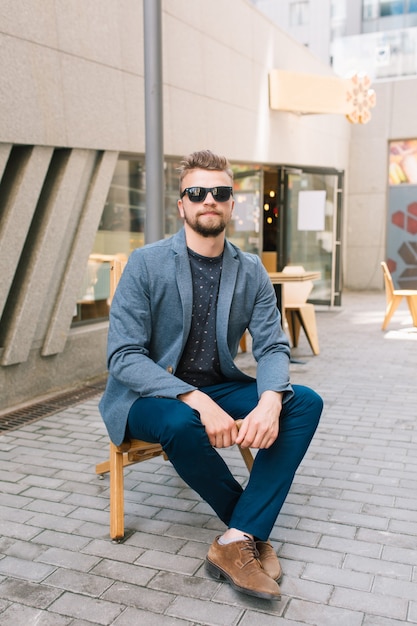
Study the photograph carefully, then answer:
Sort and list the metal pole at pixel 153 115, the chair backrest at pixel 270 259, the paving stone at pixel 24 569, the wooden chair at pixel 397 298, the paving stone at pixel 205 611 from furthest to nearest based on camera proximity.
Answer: the chair backrest at pixel 270 259 → the wooden chair at pixel 397 298 → the metal pole at pixel 153 115 → the paving stone at pixel 24 569 → the paving stone at pixel 205 611

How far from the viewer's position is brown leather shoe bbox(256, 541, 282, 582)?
2.61 metres

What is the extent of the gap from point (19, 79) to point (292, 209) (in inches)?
278

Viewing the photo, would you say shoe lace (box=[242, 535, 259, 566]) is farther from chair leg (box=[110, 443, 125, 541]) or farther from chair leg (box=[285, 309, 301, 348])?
chair leg (box=[285, 309, 301, 348])

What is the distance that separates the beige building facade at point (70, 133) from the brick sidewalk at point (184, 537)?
106 cm

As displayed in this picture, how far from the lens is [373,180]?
14.9 meters

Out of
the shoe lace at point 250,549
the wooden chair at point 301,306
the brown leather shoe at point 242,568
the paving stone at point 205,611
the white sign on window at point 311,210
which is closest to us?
the paving stone at point 205,611

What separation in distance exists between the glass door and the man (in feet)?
27.4

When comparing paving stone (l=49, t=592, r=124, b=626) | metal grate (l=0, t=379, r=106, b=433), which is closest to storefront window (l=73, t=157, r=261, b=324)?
metal grate (l=0, t=379, r=106, b=433)

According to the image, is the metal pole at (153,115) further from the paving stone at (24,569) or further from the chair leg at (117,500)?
the paving stone at (24,569)

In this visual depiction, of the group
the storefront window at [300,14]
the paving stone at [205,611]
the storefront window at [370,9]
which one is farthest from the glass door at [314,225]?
the storefront window at [300,14]

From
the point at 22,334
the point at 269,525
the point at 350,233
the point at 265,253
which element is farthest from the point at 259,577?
the point at 350,233

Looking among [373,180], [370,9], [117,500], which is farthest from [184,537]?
[370,9]

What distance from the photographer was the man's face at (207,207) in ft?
9.75

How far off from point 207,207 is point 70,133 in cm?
316
